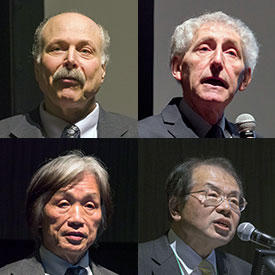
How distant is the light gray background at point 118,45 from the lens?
2.99 m

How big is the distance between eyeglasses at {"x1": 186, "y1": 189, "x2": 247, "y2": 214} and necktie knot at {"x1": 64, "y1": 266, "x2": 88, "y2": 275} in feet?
1.67

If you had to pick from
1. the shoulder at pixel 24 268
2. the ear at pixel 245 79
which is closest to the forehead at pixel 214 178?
the ear at pixel 245 79

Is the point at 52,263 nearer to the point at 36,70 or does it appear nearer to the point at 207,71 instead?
the point at 36,70

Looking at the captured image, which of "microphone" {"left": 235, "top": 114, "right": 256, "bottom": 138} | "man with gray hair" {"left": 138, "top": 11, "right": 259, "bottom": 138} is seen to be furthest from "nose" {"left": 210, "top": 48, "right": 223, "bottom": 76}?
"microphone" {"left": 235, "top": 114, "right": 256, "bottom": 138}

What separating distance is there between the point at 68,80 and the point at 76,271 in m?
0.73

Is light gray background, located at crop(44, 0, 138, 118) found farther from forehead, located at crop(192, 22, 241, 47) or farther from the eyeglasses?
the eyeglasses

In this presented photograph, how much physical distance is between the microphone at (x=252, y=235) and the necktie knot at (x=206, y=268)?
16 centimetres

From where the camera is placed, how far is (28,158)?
304cm

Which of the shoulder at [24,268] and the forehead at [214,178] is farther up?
the forehead at [214,178]

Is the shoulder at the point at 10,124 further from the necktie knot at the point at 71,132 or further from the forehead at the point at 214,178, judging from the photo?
the forehead at the point at 214,178

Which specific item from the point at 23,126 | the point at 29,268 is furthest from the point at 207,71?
the point at 29,268

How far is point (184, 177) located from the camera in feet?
9.95

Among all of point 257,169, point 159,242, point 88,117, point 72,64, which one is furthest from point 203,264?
point 72,64

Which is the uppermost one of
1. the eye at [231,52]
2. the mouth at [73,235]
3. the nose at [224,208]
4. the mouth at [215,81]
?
the eye at [231,52]
